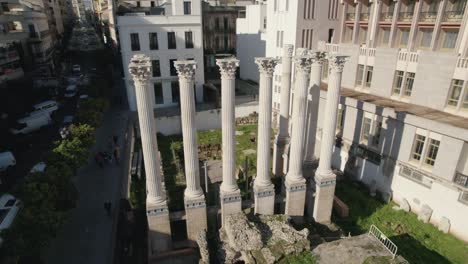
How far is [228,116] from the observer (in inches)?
671

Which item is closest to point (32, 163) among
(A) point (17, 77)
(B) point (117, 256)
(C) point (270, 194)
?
(B) point (117, 256)

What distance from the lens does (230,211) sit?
1891 cm

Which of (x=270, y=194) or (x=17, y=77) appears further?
(x=17, y=77)

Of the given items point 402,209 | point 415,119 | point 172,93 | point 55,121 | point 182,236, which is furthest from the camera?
point 172,93

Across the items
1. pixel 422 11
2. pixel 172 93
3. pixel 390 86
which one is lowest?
pixel 172 93

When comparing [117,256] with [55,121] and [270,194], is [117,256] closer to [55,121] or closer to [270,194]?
[270,194]

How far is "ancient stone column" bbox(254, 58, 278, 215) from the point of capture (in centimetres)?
1727

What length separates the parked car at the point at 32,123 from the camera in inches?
1308

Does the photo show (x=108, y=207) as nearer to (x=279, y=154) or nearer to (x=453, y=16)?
(x=279, y=154)

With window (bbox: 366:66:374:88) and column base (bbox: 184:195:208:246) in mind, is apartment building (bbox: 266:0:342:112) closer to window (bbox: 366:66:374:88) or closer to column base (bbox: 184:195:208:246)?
window (bbox: 366:66:374:88)

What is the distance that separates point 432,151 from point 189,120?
1768 centimetres

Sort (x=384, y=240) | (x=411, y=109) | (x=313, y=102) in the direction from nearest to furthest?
(x=384, y=240), (x=313, y=102), (x=411, y=109)

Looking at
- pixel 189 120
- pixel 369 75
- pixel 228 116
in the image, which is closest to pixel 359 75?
pixel 369 75

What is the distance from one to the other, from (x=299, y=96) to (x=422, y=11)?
16.8m
